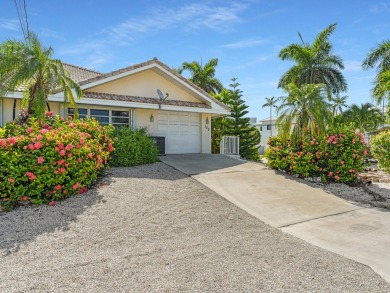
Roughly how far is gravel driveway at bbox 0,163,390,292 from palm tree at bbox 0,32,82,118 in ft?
13.8

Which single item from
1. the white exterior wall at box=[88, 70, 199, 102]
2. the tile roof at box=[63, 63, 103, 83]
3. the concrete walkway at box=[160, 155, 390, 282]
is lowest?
the concrete walkway at box=[160, 155, 390, 282]

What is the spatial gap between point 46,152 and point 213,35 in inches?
420

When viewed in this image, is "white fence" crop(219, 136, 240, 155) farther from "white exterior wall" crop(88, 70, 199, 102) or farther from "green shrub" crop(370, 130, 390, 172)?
"green shrub" crop(370, 130, 390, 172)

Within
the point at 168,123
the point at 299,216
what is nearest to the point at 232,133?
the point at 168,123

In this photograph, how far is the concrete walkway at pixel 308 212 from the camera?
4859mm

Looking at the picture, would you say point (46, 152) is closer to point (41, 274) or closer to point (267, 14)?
point (41, 274)

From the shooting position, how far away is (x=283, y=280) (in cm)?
360

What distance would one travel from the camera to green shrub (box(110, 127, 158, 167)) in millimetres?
10539

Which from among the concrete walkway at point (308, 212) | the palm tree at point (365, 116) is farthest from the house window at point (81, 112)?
the palm tree at point (365, 116)

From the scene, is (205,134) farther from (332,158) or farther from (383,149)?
(383,149)

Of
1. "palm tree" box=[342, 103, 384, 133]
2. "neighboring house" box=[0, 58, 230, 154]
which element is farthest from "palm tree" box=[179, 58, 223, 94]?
"palm tree" box=[342, 103, 384, 133]

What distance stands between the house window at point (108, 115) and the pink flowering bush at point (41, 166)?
6817 millimetres

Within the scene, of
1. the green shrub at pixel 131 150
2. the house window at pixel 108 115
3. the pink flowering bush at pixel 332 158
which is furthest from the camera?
the house window at pixel 108 115

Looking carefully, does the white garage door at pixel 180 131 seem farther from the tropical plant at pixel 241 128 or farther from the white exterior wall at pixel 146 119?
the tropical plant at pixel 241 128
